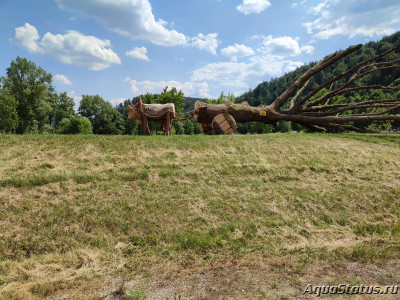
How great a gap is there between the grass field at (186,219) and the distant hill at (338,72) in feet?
214

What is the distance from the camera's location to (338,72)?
9794 centimetres

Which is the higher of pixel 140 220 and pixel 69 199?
pixel 69 199

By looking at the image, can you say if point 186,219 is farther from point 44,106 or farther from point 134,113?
point 44,106

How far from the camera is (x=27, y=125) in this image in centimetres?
3089

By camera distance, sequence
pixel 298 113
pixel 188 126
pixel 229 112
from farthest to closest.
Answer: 1. pixel 188 126
2. pixel 298 113
3. pixel 229 112

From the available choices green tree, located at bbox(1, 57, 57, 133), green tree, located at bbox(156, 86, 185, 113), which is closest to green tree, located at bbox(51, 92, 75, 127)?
green tree, located at bbox(1, 57, 57, 133)

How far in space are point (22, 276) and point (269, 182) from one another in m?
6.68

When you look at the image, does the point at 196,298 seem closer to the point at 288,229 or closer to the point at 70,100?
the point at 288,229

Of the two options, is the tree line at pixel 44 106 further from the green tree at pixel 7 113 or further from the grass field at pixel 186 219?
the grass field at pixel 186 219

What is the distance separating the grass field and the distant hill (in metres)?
65.3

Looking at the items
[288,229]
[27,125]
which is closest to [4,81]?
[27,125]

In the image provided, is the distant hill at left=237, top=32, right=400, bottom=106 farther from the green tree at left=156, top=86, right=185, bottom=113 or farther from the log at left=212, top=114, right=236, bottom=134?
the log at left=212, top=114, right=236, bottom=134

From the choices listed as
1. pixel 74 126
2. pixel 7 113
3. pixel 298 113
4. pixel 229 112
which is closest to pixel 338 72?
pixel 298 113

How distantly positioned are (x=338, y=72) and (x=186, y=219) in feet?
371
